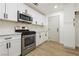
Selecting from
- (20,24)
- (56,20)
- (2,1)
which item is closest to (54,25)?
(56,20)

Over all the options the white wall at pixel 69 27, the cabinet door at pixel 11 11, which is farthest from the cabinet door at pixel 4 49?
the white wall at pixel 69 27

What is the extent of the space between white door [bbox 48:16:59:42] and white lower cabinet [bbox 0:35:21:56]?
415cm

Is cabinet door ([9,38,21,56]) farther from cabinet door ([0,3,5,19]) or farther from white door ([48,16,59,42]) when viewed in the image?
white door ([48,16,59,42])

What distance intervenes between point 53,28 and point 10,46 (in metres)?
4.77

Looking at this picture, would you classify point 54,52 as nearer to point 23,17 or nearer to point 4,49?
point 23,17

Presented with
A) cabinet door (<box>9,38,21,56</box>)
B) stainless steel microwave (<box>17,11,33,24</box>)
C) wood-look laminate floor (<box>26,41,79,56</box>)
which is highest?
stainless steel microwave (<box>17,11,33,24</box>)

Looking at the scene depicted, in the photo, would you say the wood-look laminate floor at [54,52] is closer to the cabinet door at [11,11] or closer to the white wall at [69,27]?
the white wall at [69,27]

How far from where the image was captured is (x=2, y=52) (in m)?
2.22

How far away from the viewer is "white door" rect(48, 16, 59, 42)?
21.6 feet

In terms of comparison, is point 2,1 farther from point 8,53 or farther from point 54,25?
point 54,25

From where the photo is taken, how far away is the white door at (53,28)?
660 centimetres

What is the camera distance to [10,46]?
98.9 inches

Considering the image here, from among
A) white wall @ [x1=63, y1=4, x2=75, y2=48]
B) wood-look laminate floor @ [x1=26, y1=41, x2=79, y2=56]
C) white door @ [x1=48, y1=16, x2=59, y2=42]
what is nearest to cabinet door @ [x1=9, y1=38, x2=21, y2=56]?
wood-look laminate floor @ [x1=26, y1=41, x2=79, y2=56]

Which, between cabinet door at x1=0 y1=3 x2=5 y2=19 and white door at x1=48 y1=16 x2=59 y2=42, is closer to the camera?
cabinet door at x1=0 y1=3 x2=5 y2=19
